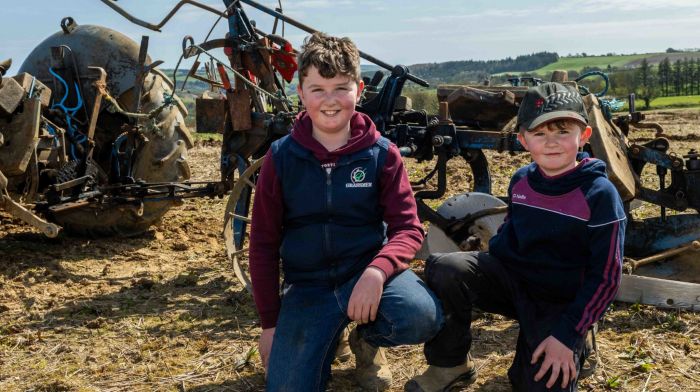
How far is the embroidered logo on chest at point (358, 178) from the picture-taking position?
2.76m

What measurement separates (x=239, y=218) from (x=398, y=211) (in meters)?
2.09

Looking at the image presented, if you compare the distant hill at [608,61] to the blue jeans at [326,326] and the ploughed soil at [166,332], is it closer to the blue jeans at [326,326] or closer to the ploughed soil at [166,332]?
the ploughed soil at [166,332]

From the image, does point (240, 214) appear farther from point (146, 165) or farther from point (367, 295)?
point (367, 295)

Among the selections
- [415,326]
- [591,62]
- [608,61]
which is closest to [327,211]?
→ [415,326]

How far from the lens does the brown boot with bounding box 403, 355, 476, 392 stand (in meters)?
3.02

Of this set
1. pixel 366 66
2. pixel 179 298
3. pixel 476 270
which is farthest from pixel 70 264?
pixel 476 270

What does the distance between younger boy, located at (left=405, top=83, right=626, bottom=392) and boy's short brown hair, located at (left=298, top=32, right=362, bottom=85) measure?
720 mm

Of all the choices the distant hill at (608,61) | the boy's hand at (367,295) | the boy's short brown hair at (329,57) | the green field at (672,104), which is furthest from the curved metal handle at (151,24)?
the distant hill at (608,61)

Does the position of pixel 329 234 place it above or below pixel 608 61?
below

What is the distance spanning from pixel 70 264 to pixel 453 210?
3.00 meters

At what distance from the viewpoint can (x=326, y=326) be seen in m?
2.73

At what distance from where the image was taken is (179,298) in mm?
4754

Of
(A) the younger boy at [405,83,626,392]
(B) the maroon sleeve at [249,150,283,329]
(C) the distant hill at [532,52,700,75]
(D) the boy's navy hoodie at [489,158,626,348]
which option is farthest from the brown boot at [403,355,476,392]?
(C) the distant hill at [532,52,700,75]

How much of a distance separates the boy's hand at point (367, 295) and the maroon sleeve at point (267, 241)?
1.18ft
